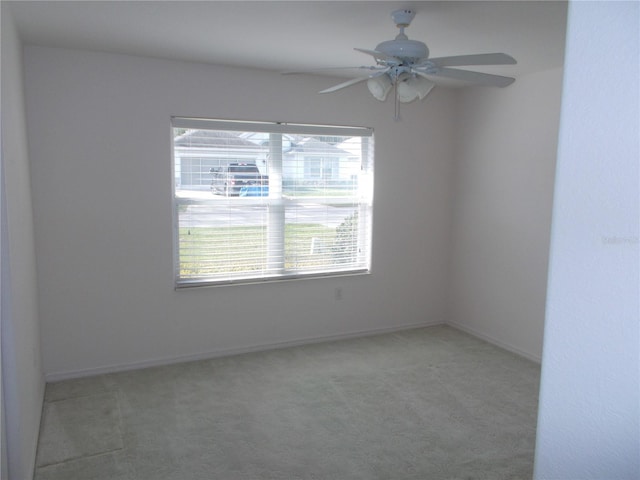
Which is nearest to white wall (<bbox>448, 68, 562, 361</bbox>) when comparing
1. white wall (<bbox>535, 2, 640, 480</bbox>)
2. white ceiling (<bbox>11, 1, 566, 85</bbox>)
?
white ceiling (<bbox>11, 1, 566, 85</bbox>)

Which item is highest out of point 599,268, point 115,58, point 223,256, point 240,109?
point 115,58

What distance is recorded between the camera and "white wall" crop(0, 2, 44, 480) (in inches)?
83.5

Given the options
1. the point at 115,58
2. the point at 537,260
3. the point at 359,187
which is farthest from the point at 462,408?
the point at 115,58

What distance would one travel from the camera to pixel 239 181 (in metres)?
4.07

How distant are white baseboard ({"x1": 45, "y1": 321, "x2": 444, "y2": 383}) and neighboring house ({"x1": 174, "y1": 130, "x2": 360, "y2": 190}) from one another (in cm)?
138

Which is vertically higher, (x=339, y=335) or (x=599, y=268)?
(x=599, y=268)

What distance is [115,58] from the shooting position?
3.53m

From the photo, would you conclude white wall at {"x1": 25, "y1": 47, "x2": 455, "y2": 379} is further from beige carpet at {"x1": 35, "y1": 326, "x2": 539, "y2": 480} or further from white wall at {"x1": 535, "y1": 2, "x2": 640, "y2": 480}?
white wall at {"x1": 535, "y1": 2, "x2": 640, "y2": 480}

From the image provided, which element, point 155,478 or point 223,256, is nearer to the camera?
point 155,478

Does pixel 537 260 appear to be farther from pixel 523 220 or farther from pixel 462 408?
pixel 462 408

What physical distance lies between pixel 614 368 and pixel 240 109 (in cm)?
355

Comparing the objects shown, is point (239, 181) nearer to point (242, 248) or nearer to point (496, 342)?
point (242, 248)

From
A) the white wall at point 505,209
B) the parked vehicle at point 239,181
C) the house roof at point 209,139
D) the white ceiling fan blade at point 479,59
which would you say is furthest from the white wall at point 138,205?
the white ceiling fan blade at point 479,59

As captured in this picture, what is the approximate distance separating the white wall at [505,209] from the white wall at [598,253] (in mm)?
3362
